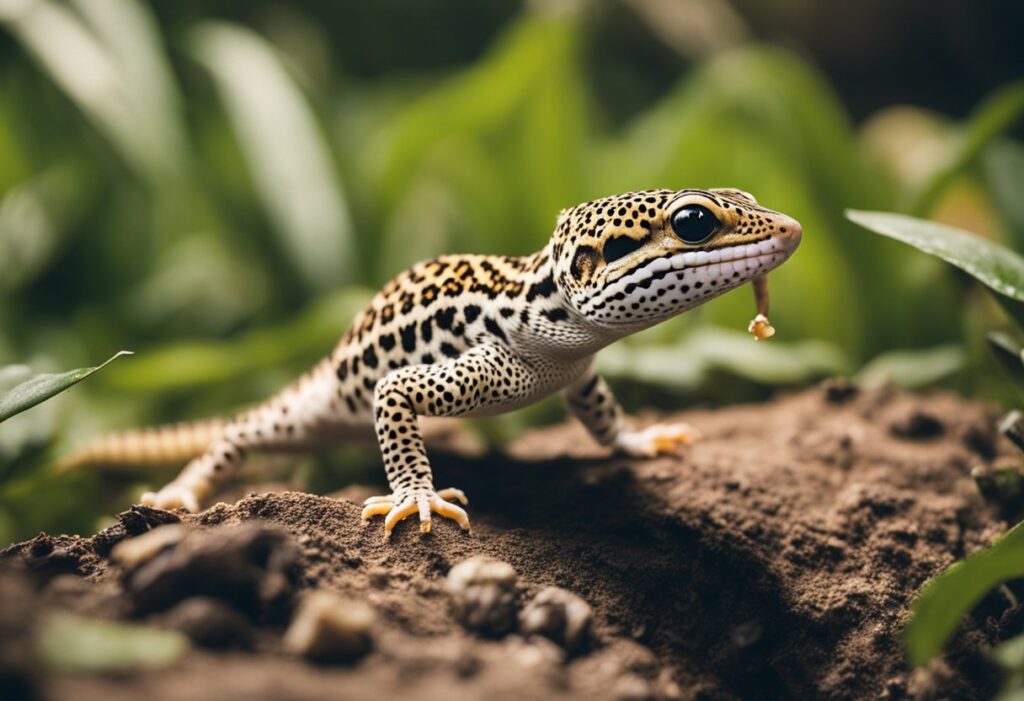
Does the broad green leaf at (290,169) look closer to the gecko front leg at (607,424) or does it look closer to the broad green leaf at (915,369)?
the gecko front leg at (607,424)

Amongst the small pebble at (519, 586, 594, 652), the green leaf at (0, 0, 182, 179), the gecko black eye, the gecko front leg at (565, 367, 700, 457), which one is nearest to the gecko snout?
the gecko black eye

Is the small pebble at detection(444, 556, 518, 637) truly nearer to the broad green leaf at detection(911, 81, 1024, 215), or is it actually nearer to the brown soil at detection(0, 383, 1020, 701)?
the brown soil at detection(0, 383, 1020, 701)

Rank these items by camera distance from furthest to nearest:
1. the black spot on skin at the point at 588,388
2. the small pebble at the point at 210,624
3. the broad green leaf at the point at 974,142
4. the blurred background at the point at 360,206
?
the blurred background at the point at 360,206 < the broad green leaf at the point at 974,142 < the black spot on skin at the point at 588,388 < the small pebble at the point at 210,624

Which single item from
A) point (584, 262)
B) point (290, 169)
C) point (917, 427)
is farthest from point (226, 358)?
point (917, 427)

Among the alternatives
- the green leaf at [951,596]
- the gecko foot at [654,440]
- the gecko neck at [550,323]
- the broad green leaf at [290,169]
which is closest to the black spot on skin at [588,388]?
the gecko foot at [654,440]

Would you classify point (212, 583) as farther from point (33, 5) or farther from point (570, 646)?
point (33, 5)

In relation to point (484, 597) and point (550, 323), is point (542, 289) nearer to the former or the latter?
point (550, 323)

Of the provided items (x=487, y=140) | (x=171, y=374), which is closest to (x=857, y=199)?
(x=487, y=140)
